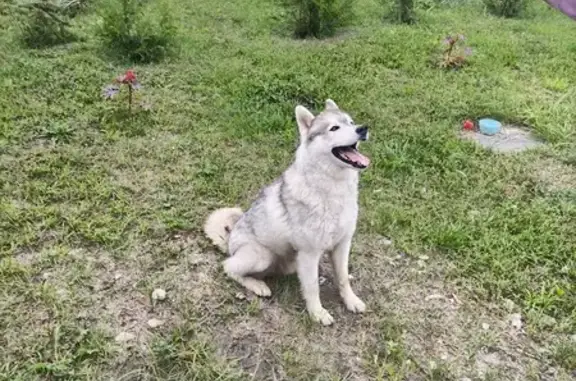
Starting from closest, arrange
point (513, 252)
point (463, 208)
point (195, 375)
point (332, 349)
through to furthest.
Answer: point (195, 375) < point (332, 349) < point (513, 252) < point (463, 208)

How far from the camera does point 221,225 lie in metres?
3.27

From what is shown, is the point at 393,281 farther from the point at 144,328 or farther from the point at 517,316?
the point at 144,328

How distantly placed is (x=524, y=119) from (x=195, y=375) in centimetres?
396

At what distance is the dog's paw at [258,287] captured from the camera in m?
2.90

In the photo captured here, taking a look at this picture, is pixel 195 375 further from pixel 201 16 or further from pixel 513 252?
pixel 201 16

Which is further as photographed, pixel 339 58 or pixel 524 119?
pixel 339 58

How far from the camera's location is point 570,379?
2547mm

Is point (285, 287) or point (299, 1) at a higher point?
point (299, 1)

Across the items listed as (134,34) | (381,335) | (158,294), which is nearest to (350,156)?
(381,335)

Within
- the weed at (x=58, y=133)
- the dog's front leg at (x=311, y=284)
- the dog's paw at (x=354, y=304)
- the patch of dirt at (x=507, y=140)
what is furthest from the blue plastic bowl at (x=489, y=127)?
the weed at (x=58, y=133)

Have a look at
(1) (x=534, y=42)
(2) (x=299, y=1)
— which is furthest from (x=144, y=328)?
(1) (x=534, y=42)

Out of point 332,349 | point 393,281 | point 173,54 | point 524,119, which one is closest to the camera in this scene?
point 332,349

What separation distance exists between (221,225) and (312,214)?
856mm

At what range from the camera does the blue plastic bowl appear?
477 cm
